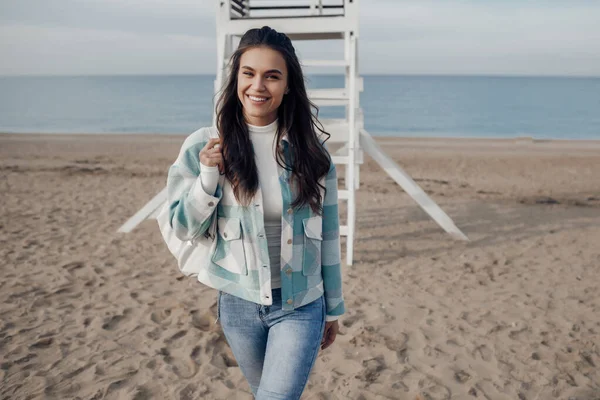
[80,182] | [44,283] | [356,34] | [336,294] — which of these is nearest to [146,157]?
[80,182]

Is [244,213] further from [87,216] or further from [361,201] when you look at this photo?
[361,201]

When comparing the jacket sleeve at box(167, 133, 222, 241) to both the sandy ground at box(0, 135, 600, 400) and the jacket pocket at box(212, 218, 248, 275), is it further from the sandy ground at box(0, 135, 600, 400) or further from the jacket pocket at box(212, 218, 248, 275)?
the sandy ground at box(0, 135, 600, 400)

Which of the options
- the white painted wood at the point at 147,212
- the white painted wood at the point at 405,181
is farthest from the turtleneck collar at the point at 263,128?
the white painted wood at the point at 147,212

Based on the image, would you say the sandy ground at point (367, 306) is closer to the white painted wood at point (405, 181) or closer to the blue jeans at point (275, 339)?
the white painted wood at point (405, 181)

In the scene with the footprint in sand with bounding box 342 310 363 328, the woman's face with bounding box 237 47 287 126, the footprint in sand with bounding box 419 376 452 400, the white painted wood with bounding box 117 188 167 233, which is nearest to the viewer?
the woman's face with bounding box 237 47 287 126

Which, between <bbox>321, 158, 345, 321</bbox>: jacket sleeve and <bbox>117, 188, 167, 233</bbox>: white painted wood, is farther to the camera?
<bbox>117, 188, 167, 233</bbox>: white painted wood

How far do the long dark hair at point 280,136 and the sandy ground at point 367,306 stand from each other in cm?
196

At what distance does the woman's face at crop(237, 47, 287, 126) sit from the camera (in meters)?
1.95

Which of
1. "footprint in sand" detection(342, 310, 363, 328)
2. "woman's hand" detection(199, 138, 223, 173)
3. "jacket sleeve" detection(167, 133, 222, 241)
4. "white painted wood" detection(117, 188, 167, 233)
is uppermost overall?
"woman's hand" detection(199, 138, 223, 173)

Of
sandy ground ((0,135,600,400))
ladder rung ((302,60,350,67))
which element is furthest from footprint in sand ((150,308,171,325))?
ladder rung ((302,60,350,67))

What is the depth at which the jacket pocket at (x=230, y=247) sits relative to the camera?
198cm

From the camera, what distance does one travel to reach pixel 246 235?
1.98 meters

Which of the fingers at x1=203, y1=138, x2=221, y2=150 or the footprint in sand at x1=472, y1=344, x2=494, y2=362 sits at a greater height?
the fingers at x1=203, y1=138, x2=221, y2=150

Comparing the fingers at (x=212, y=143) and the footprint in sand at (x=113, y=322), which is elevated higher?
the fingers at (x=212, y=143)
